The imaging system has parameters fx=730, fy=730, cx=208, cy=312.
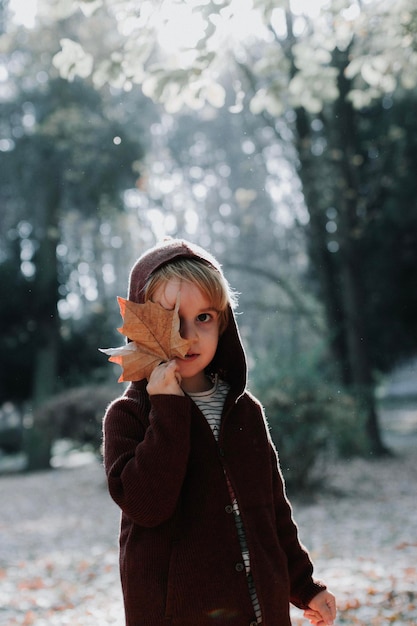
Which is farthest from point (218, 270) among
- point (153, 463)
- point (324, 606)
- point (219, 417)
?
point (324, 606)

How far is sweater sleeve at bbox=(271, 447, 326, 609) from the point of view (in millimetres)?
2076

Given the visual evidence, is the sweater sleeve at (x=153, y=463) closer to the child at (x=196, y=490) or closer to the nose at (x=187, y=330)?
the child at (x=196, y=490)

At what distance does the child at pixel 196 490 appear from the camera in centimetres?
175

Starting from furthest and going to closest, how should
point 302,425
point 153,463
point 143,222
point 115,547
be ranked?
point 143,222
point 302,425
point 115,547
point 153,463

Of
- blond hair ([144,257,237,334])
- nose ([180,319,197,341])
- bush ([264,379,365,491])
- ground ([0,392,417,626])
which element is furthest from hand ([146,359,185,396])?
bush ([264,379,365,491])

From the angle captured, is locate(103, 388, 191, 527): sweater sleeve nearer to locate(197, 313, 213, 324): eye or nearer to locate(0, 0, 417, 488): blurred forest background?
locate(197, 313, 213, 324): eye

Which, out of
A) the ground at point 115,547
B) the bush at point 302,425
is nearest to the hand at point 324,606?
the ground at point 115,547

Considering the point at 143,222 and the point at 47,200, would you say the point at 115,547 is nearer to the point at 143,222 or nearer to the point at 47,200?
the point at 143,222

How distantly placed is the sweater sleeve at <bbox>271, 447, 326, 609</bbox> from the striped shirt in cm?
22

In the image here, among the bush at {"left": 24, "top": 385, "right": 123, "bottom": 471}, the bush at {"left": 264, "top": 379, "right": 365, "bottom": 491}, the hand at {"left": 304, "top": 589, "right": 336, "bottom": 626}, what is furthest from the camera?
the bush at {"left": 24, "top": 385, "right": 123, "bottom": 471}

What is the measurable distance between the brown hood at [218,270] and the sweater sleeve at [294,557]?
30cm

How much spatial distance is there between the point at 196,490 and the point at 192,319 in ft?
1.44

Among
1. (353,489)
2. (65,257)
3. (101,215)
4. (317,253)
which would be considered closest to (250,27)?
(353,489)

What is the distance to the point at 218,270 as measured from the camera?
79.4 inches
